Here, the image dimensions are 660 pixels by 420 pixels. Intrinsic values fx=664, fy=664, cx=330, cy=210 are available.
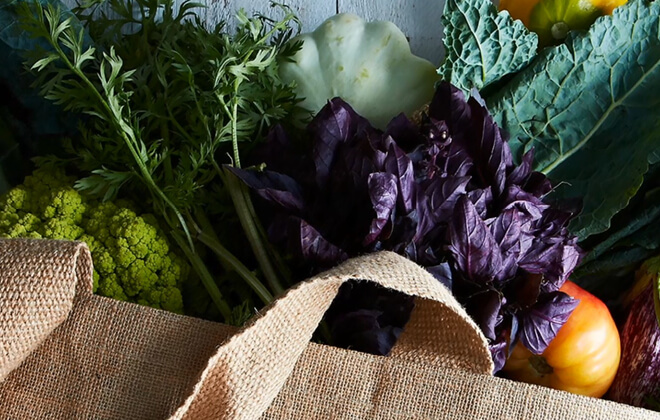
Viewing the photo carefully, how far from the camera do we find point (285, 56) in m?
0.90

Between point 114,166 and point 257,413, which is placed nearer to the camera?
point 257,413

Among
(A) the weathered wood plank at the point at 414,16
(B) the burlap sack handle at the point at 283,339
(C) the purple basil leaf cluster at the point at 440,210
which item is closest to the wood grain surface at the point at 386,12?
(A) the weathered wood plank at the point at 414,16

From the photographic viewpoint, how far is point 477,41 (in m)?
0.91

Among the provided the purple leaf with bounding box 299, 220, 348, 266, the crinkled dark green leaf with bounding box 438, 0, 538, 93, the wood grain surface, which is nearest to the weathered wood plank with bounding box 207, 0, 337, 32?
the wood grain surface

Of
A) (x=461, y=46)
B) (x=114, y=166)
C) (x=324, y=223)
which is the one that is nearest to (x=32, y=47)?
(x=114, y=166)

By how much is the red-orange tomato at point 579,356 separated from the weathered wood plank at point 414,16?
0.44m

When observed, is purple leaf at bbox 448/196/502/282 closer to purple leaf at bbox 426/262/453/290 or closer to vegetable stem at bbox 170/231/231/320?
purple leaf at bbox 426/262/453/290

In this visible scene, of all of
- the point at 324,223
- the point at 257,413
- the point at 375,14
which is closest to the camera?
the point at 257,413

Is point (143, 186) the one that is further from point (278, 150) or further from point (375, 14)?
point (375, 14)

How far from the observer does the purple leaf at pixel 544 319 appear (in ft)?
2.52

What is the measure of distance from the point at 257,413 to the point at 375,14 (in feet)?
2.25

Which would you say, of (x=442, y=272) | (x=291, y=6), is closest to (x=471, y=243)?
(x=442, y=272)

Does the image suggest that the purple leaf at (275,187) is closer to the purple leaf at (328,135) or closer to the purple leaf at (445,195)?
the purple leaf at (328,135)

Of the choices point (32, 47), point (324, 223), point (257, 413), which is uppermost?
point (32, 47)
